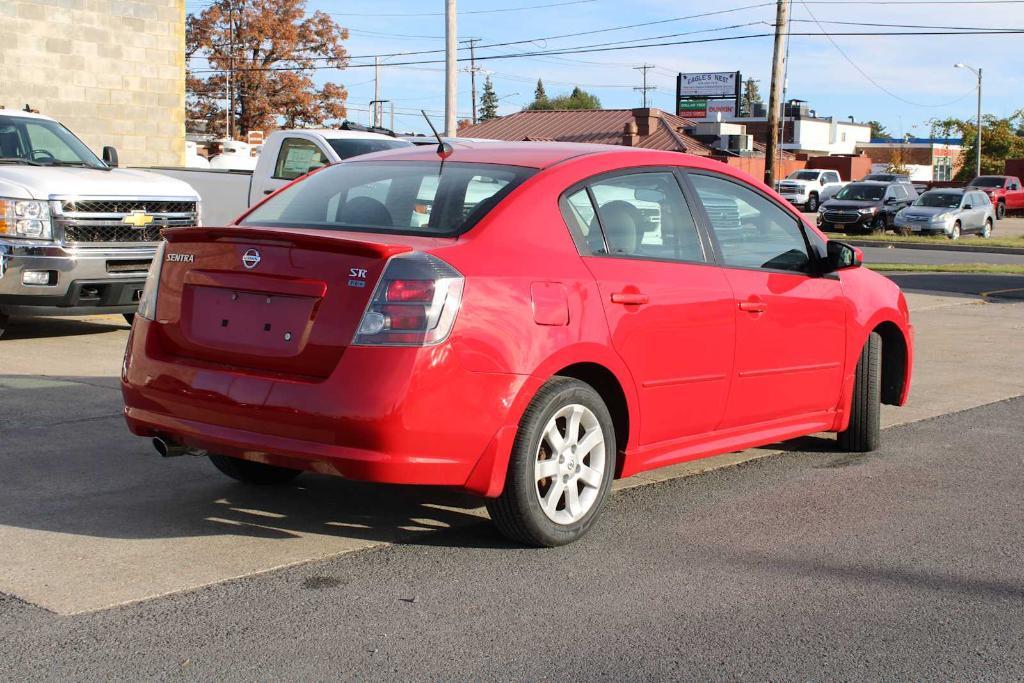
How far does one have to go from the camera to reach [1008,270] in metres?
24.0

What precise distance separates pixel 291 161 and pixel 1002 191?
45.1m

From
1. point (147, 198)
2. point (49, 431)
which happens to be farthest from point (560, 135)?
point (49, 431)

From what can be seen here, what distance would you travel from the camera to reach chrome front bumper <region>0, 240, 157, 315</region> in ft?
34.2

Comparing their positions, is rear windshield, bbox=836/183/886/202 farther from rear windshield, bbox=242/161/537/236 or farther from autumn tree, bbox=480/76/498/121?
autumn tree, bbox=480/76/498/121

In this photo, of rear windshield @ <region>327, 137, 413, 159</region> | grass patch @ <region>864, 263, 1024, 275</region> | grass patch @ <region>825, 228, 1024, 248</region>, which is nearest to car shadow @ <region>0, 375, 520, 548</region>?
rear windshield @ <region>327, 137, 413, 159</region>

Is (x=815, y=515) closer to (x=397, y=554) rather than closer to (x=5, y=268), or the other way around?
(x=397, y=554)

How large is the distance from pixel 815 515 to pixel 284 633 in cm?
281

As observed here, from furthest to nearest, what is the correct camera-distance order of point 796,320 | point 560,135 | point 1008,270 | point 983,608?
1. point 560,135
2. point 1008,270
3. point 796,320
4. point 983,608

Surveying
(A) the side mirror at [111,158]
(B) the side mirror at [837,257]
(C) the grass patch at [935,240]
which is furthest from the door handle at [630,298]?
(C) the grass patch at [935,240]

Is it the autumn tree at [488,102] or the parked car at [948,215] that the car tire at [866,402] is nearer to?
the parked car at [948,215]

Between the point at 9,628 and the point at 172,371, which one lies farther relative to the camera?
the point at 172,371

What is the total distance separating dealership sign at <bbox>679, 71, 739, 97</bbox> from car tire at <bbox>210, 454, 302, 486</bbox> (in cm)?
9117

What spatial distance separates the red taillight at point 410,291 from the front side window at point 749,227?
1.96 m

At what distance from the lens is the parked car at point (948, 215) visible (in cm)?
3697
